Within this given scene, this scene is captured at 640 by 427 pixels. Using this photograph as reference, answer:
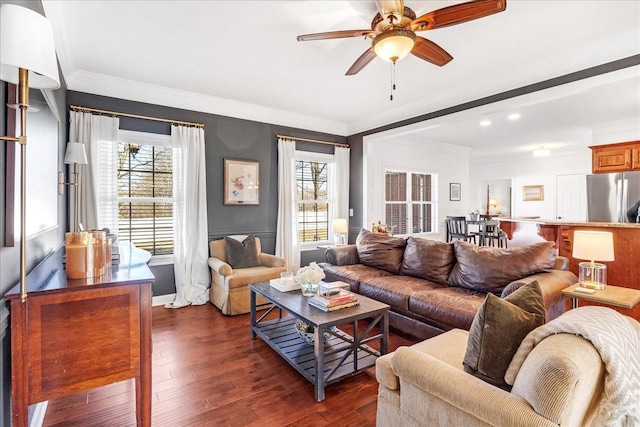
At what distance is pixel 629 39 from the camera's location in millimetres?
2676

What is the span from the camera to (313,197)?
5.43m

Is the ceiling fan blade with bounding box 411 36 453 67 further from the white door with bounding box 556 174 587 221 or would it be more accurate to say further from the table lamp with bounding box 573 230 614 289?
the white door with bounding box 556 174 587 221

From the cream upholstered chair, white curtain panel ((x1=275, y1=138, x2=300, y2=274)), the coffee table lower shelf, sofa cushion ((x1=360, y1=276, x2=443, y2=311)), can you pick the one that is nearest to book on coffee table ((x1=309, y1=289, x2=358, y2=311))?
the coffee table lower shelf

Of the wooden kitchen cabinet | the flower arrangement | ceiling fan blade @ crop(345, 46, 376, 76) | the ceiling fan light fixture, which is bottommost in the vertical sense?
the flower arrangement

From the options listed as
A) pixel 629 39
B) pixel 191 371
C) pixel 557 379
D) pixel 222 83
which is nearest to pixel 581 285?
pixel 557 379

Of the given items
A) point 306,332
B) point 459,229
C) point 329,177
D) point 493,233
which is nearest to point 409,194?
point 459,229

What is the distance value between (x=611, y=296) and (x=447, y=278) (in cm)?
125

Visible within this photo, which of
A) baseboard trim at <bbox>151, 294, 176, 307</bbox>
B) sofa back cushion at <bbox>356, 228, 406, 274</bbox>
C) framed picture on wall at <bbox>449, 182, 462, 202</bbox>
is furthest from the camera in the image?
framed picture on wall at <bbox>449, 182, 462, 202</bbox>

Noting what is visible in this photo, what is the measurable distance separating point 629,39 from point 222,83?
13.1 ft

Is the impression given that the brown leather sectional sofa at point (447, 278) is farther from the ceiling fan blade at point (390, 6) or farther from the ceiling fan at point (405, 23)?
the ceiling fan blade at point (390, 6)

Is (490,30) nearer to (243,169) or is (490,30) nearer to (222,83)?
(222,83)

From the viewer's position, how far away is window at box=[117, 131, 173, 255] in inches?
154

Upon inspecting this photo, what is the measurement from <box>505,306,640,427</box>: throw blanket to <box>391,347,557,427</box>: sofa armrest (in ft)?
0.41

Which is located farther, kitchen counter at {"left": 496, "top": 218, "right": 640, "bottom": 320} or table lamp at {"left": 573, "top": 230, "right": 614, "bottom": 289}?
kitchen counter at {"left": 496, "top": 218, "right": 640, "bottom": 320}
